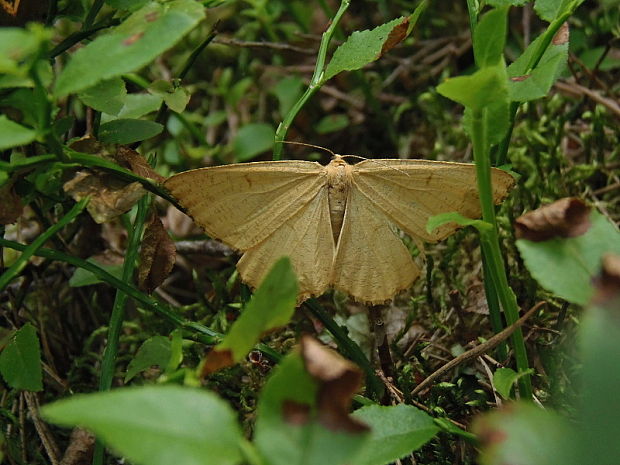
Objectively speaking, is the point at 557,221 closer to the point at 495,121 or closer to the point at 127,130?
the point at 495,121

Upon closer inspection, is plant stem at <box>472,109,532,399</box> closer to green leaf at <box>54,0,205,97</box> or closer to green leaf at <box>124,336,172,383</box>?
green leaf at <box>54,0,205,97</box>

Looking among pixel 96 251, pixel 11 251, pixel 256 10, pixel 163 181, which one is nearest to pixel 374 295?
pixel 163 181

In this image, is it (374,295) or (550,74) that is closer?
(550,74)

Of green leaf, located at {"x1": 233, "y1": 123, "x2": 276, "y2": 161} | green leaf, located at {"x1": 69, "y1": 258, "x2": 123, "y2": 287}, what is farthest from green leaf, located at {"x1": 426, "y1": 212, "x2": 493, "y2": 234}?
green leaf, located at {"x1": 233, "y1": 123, "x2": 276, "y2": 161}

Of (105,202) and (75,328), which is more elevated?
(105,202)

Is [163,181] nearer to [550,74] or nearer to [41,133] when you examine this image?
[41,133]

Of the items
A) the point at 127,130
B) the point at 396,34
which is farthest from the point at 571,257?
the point at 127,130
